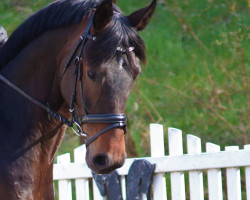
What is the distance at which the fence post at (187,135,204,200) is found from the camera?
4459 mm

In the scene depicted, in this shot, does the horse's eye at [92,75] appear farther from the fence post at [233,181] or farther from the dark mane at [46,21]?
the fence post at [233,181]

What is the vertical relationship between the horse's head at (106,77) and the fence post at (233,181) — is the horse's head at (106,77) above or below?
above

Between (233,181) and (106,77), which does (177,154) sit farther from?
(106,77)

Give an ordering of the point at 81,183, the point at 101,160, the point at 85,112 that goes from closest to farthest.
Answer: the point at 101,160 < the point at 85,112 < the point at 81,183

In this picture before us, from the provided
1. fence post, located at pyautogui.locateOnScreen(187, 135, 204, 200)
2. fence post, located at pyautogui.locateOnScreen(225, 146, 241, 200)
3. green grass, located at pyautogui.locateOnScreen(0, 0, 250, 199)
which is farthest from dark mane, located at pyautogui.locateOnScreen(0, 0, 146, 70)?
green grass, located at pyautogui.locateOnScreen(0, 0, 250, 199)

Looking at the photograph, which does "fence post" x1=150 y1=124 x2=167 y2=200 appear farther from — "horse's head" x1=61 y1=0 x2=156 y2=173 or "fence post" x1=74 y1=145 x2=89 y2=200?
"horse's head" x1=61 y1=0 x2=156 y2=173

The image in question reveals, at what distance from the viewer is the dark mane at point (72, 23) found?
2.89 m

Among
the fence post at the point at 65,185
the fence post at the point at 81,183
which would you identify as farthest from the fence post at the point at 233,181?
the fence post at the point at 65,185

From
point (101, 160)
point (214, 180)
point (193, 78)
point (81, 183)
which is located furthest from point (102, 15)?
point (193, 78)

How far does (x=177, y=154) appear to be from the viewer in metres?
4.54

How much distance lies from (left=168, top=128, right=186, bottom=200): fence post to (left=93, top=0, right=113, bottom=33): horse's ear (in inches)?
71.7

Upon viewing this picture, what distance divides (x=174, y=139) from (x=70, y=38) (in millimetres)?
1817

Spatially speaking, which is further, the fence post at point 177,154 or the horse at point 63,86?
the fence post at point 177,154

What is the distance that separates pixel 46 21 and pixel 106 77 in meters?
0.60
